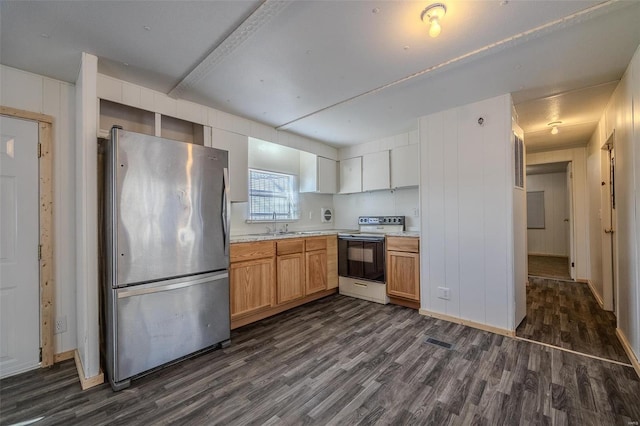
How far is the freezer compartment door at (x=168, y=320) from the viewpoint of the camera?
2014 millimetres

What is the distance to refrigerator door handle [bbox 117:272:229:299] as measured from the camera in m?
2.03

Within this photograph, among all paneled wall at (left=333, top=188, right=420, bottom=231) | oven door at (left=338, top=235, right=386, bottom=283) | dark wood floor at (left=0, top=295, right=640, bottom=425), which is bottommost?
dark wood floor at (left=0, top=295, right=640, bottom=425)

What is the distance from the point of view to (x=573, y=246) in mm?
4910

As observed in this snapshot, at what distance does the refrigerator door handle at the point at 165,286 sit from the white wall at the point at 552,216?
29.5ft

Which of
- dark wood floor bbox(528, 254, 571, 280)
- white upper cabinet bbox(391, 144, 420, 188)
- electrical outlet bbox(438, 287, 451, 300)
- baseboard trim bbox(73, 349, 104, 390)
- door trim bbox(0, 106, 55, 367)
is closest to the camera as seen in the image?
baseboard trim bbox(73, 349, 104, 390)

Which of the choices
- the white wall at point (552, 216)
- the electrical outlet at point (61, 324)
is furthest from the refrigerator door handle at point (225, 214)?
the white wall at point (552, 216)

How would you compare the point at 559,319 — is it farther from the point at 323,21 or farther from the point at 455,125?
the point at 323,21

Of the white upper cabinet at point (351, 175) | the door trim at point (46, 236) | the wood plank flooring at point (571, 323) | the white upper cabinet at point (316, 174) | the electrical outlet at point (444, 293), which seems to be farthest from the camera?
the white upper cabinet at point (351, 175)

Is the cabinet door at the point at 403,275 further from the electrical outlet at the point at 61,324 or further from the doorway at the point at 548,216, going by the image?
the doorway at the point at 548,216

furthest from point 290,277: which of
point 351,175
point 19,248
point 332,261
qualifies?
point 19,248

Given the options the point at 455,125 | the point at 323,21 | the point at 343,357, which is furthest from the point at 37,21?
the point at 455,125

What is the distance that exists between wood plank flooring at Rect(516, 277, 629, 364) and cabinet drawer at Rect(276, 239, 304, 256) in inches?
102

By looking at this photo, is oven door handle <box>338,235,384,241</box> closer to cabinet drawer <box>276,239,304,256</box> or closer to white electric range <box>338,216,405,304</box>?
white electric range <box>338,216,405,304</box>

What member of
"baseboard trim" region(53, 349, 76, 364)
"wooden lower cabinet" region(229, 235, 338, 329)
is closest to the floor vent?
"wooden lower cabinet" region(229, 235, 338, 329)
